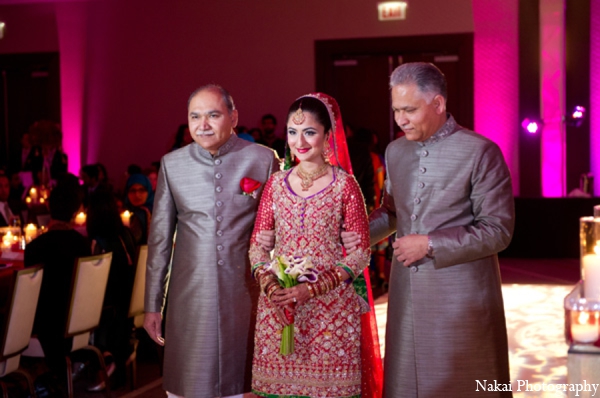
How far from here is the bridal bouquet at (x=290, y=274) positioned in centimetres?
289

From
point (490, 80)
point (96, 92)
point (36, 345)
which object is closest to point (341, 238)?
point (36, 345)

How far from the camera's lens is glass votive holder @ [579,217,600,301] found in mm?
2207

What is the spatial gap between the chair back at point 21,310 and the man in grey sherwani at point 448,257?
2092 mm

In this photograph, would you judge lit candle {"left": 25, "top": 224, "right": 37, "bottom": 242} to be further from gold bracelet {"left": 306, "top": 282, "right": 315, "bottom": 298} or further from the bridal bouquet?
gold bracelet {"left": 306, "top": 282, "right": 315, "bottom": 298}

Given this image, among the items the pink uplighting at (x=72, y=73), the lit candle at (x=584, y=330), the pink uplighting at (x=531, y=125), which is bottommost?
the lit candle at (x=584, y=330)

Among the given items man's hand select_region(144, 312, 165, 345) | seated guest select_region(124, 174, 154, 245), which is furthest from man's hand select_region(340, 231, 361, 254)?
seated guest select_region(124, 174, 154, 245)

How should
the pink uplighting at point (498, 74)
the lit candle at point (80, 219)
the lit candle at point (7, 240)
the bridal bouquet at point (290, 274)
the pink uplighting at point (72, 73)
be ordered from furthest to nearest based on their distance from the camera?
the pink uplighting at point (72, 73) → the pink uplighting at point (498, 74) → the lit candle at point (80, 219) → the lit candle at point (7, 240) → the bridal bouquet at point (290, 274)

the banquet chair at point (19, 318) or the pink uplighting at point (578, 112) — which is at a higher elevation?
the pink uplighting at point (578, 112)

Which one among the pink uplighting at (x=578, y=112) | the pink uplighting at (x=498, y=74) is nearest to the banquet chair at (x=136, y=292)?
the pink uplighting at (x=498, y=74)

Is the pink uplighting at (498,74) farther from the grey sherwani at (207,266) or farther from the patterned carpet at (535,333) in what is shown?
the grey sherwani at (207,266)

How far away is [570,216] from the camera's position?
10.1 metres

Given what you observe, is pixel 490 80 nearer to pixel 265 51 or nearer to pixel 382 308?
pixel 265 51

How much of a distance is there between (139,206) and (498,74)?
608 centimetres

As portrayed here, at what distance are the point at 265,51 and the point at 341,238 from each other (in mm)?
8679
